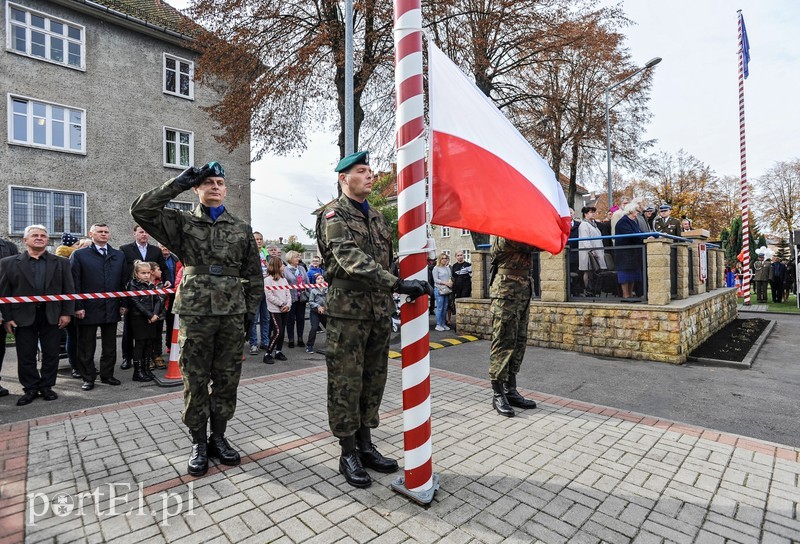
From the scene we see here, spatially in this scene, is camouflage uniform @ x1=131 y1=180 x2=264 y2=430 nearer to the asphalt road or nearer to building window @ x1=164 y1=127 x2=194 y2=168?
the asphalt road

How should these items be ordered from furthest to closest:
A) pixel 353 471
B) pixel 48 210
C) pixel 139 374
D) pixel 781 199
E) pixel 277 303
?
pixel 781 199 → pixel 48 210 → pixel 277 303 → pixel 139 374 → pixel 353 471

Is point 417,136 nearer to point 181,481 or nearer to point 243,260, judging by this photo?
point 243,260

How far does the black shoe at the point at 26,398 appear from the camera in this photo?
5.14 meters

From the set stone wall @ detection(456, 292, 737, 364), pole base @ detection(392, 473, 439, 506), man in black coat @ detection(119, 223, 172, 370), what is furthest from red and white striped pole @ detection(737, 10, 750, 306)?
man in black coat @ detection(119, 223, 172, 370)

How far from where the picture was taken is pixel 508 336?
473 centimetres

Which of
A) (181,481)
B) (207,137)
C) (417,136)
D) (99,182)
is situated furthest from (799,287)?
(99,182)

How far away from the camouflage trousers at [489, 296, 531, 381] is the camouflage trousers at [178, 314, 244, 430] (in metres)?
2.59

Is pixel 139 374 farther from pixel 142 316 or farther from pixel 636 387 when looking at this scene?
pixel 636 387

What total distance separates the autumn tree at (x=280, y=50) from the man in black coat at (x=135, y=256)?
290 inches

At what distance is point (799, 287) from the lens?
53.8ft

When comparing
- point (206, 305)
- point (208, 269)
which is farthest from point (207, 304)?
point (208, 269)

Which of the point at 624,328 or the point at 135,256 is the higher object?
the point at 135,256

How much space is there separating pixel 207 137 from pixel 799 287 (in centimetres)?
2488

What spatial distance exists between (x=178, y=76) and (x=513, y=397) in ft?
69.9
